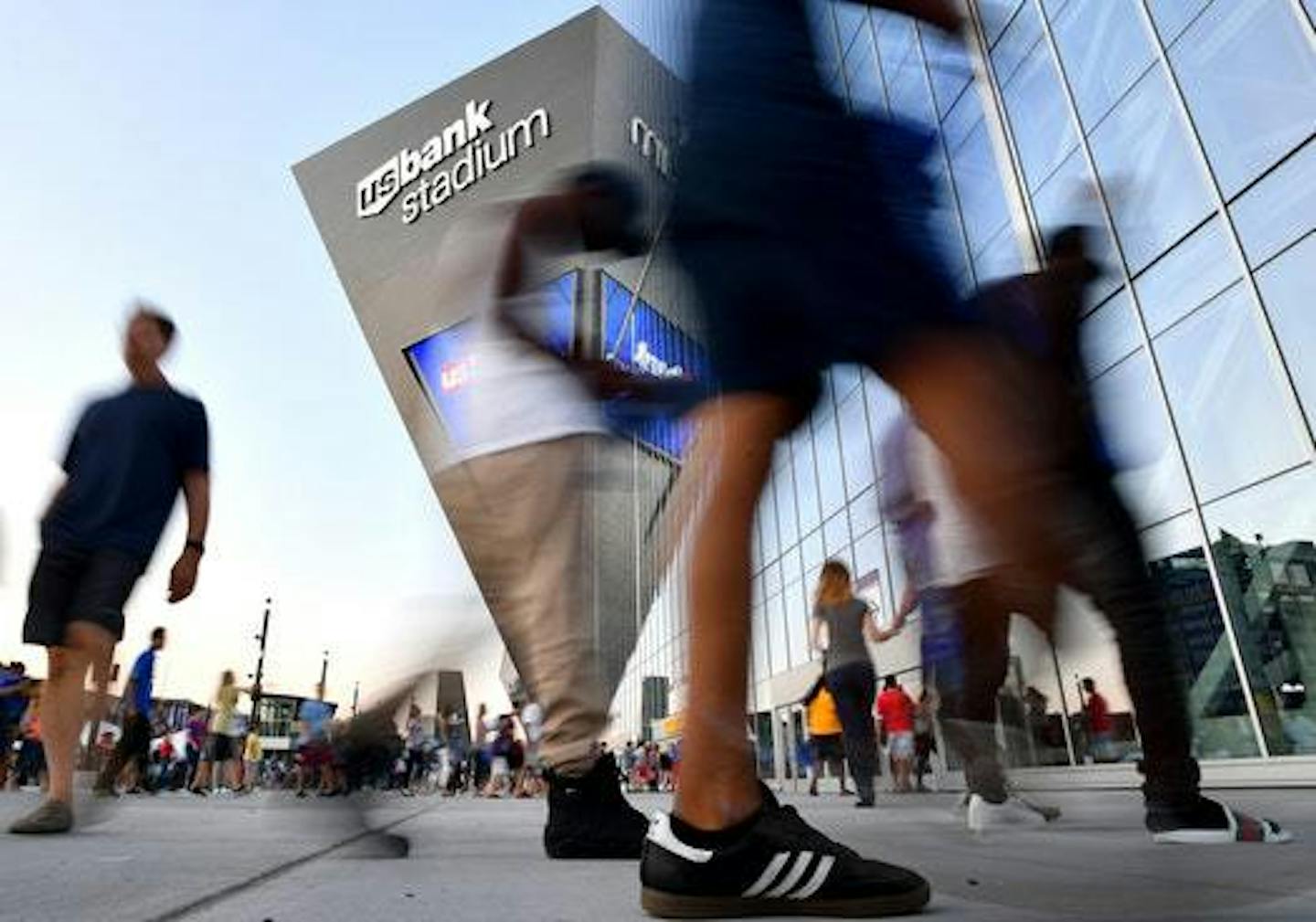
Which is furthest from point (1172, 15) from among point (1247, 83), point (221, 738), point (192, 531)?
point (221, 738)

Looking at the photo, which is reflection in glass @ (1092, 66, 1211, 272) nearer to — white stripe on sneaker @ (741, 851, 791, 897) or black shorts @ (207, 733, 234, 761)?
white stripe on sneaker @ (741, 851, 791, 897)

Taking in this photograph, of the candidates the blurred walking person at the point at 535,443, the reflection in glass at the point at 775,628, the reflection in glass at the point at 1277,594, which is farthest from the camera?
the reflection in glass at the point at 1277,594

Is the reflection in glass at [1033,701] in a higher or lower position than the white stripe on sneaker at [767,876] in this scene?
higher

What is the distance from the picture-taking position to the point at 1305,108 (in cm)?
633

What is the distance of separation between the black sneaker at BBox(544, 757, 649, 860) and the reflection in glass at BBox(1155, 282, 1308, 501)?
6.18m

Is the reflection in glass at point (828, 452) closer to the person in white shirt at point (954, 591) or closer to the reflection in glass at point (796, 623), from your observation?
the person in white shirt at point (954, 591)

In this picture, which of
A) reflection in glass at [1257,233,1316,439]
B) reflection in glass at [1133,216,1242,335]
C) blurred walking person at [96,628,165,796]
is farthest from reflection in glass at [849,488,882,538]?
blurred walking person at [96,628,165,796]

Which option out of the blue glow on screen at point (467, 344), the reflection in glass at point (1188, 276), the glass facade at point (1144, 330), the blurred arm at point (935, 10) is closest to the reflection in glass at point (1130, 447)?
the glass facade at point (1144, 330)

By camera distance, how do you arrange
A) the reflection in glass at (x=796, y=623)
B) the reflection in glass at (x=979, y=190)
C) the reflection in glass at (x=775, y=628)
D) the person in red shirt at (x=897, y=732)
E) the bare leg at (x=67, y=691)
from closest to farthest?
1. the reflection in glass at (x=979, y=190)
2. the reflection in glass at (x=775, y=628)
3. the reflection in glass at (x=796, y=623)
4. the bare leg at (x=67, y=691)
5. the person in red shirt at (x=897, y=732)

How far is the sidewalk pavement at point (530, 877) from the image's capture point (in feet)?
3.77

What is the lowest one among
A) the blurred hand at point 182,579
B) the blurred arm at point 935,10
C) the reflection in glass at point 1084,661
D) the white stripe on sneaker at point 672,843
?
the white stripe on sneaker at point 672,843

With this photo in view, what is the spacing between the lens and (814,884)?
1169 mm

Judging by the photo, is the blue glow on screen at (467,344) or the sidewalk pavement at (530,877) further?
the blue glow on screen at (467,344)

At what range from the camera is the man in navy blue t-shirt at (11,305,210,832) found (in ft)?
9.26
